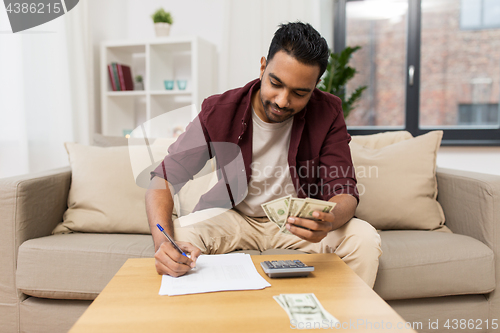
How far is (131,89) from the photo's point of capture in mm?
2859

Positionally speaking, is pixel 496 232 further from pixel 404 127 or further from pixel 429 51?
pixel 429 51

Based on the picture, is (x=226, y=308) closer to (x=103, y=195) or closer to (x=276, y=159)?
(x=276, y=159)

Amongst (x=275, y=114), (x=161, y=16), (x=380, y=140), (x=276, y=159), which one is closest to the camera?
(x=275, y=114)

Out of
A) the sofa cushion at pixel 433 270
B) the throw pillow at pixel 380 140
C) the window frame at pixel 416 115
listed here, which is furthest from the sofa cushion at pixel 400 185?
the window frame at pixel 416 115

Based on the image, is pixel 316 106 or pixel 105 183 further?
pixel 105 183

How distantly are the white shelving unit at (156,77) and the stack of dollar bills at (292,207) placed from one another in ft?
6.04

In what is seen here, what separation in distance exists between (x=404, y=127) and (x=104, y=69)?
7.55 feet

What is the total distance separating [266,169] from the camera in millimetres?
1438

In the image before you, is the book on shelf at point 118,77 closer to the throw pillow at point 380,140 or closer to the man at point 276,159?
the man at point 276,159

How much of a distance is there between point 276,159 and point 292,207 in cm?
47

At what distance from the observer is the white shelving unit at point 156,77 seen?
2.71m

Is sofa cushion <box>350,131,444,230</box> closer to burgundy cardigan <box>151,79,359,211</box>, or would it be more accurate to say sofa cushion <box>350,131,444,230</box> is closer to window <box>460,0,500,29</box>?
burgundy cardigan <box>151,79,359,211</box>

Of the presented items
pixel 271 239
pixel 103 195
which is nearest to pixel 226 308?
pixel 271 239

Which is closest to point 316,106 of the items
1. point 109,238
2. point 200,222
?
point 200,222
